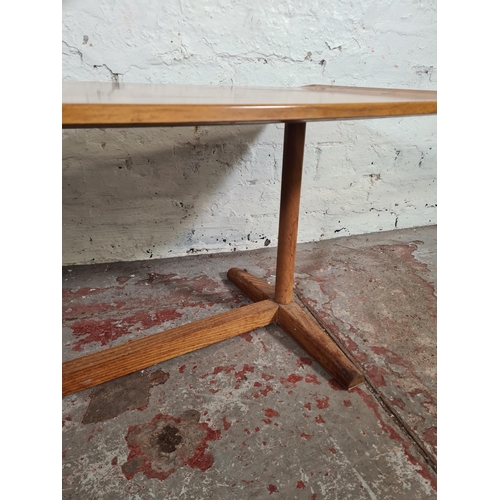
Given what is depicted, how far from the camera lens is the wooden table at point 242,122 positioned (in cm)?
67

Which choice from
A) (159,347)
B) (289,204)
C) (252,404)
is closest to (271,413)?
(252,404)

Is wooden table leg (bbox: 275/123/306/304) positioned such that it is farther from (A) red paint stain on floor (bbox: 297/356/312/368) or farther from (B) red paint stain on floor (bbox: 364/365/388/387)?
(B) red paint stain on floor (bbox: 364/365/388/387)

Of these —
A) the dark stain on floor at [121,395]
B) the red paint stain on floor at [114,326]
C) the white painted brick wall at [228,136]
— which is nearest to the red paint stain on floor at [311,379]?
the dark stain on floor at [121,395]

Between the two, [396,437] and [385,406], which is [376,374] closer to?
[385,406]

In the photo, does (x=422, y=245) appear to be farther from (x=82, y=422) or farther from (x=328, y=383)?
(x=82, y=422)

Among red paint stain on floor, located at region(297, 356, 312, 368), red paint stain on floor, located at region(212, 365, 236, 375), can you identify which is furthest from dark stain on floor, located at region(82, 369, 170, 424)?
red paint stain on floor, located at region(297, 356, 312, 368)

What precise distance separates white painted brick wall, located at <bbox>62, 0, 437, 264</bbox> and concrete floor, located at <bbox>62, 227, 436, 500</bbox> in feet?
1.02

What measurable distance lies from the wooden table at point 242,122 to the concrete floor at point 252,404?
0.17 ft

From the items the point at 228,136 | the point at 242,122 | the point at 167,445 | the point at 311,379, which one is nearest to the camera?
the point at 242,122

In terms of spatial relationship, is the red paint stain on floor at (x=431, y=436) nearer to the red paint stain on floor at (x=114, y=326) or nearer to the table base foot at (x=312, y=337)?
the table base foot at (x=312, y=337)

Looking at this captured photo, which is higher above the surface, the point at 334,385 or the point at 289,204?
the point at 289,204

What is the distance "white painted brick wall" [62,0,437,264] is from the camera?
1.65 m

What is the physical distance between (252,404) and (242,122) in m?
0.76

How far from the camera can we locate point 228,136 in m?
1.91
